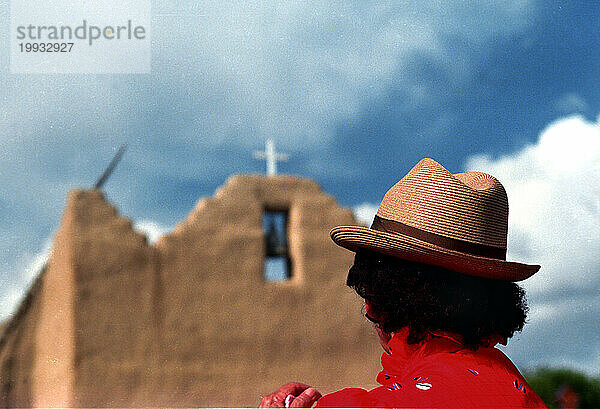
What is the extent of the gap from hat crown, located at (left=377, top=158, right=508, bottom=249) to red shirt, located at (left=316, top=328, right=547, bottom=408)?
0.59 feet

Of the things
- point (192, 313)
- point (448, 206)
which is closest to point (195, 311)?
point (192, 313)

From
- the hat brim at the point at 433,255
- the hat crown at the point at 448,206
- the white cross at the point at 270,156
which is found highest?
the white cross at the point at 270,156

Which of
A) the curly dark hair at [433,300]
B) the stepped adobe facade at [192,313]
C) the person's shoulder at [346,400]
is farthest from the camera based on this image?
the stepped adobe facade at [192,313]

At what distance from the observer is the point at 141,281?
736cm

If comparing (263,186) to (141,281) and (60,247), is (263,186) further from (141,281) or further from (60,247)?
(60,247)

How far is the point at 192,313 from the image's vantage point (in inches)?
294

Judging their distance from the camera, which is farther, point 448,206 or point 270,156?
point 270,156

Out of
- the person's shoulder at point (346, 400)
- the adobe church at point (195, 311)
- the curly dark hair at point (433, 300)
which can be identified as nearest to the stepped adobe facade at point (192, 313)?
the adobe church at point (195, 311)

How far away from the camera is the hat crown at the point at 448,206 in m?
1.12

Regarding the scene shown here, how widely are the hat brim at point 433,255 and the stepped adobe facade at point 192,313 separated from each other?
239 inches

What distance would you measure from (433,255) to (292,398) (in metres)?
0.31

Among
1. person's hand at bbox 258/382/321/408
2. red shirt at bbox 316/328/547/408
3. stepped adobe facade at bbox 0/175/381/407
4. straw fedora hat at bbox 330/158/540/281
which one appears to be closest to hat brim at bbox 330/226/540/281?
straw fedora hat at bbox 330/158/540/281

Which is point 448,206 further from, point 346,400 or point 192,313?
point 192,313

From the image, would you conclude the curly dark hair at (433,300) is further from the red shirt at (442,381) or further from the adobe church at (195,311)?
the adobe church at (195,311)
